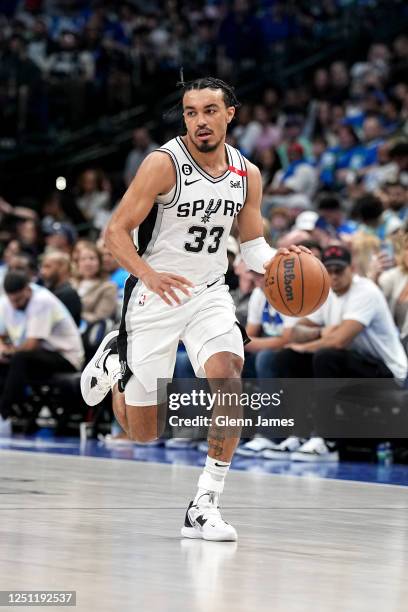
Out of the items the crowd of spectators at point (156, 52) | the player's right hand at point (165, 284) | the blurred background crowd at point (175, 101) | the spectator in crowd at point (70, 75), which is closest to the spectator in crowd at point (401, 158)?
the blurred background crowd at point (175, 101)

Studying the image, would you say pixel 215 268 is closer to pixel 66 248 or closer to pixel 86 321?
pixel 86 321

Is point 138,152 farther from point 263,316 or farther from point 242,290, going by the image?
point 263,316

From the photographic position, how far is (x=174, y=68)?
21.1 m

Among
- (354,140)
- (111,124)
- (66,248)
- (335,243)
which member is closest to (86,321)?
(66,248)

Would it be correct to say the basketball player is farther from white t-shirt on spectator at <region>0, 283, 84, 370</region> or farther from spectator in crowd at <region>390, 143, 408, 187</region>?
spectator in crowd at <region>390, 143, 408, 187</region>

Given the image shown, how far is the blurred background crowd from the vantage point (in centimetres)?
1642

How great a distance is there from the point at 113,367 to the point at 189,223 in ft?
3.80

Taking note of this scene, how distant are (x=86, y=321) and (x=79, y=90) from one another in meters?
7.22

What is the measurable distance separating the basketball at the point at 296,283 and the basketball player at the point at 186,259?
11 cm

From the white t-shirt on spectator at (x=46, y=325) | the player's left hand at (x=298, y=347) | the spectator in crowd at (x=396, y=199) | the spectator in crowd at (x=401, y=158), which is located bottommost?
the player's left hand at (x=298, y=347)

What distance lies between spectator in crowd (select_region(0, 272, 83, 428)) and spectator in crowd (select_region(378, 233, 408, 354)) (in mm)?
3190

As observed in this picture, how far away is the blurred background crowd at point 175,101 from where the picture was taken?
53.9ft

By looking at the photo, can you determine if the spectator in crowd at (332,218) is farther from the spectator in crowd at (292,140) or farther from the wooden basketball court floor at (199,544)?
the wooden basketball court floor at (199,544)

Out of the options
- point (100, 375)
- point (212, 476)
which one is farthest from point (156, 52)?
point (212, 476)
